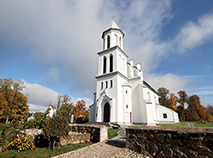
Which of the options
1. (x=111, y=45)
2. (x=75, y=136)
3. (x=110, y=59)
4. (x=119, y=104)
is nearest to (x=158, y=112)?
(x=119, y=104)

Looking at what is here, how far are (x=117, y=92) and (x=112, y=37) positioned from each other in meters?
12.6

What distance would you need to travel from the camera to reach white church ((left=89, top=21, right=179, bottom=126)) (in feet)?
63.1

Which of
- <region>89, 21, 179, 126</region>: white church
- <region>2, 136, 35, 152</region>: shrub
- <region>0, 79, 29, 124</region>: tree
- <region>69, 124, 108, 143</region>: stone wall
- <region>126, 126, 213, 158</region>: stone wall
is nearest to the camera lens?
<region>126, 126, 213, 158</region>: stone wall

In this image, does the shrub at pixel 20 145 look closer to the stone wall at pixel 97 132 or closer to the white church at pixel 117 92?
the stone wall at pixel 97 132

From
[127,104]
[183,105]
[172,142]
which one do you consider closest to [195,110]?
[183,105]

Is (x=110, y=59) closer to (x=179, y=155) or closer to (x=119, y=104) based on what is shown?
(x=119, y=104)

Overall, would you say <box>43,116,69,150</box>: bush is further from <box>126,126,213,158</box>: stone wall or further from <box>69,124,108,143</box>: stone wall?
<box>126,126,213,158</box>: stone wall

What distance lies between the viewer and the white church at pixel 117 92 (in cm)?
1922

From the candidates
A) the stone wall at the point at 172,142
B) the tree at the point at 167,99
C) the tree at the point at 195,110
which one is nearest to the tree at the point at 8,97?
the stone wall at the point at 172,142

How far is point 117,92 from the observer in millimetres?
19609

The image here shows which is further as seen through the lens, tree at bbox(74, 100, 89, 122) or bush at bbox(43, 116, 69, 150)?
tree at bbox(74, 100, 89, 122)

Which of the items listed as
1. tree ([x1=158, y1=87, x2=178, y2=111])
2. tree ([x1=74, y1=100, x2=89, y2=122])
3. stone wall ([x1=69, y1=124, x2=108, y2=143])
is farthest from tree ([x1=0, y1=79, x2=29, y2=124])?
tree ([x1=158, y1=87, x2=178, y2=111])

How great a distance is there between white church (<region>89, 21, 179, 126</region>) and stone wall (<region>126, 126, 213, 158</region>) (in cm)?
1411

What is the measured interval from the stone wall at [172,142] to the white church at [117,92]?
1411 centimetres
